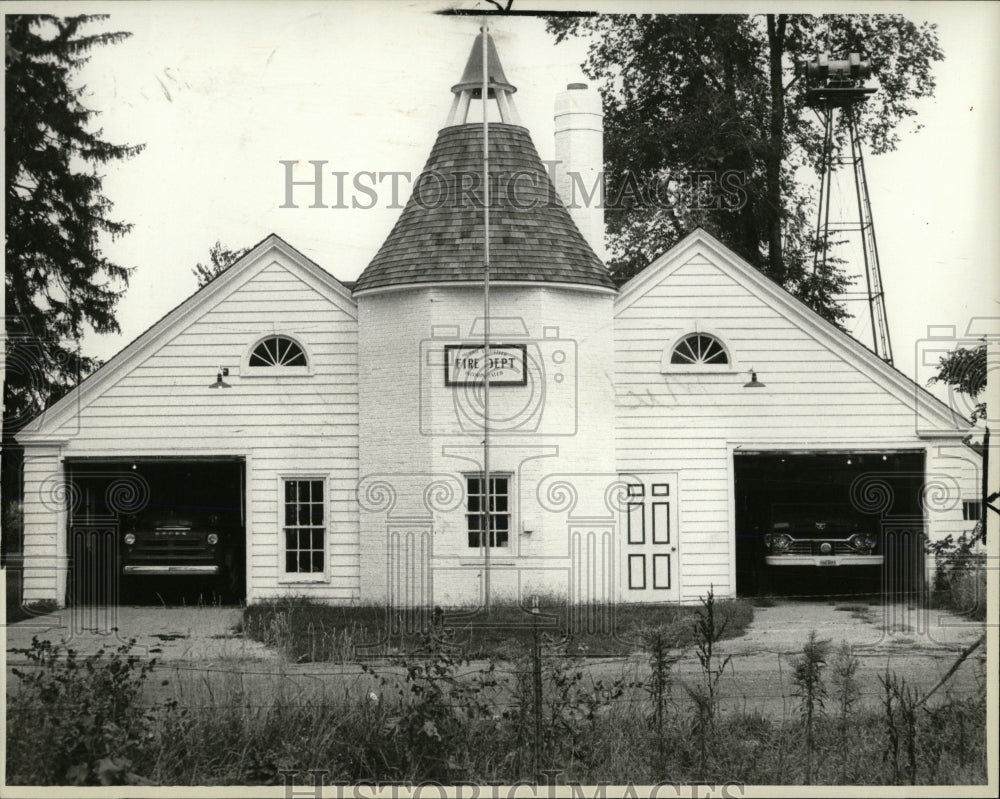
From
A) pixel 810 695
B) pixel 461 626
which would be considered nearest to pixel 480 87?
pixel 461 626

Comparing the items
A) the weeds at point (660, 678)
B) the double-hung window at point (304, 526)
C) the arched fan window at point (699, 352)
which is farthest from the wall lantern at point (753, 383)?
the double-hung window at point (304, 526)

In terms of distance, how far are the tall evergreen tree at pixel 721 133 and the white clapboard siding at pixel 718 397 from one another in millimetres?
405

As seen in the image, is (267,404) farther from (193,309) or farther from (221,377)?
(193,309)

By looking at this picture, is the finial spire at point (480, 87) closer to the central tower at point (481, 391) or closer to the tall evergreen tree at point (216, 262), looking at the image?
the central tower at point (481, 391)

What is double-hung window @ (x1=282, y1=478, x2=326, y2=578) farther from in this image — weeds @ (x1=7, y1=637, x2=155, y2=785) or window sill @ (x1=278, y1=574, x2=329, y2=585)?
weeds @ (x1=7, y1=637, x2=155, y2=785)

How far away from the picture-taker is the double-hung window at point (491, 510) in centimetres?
1133

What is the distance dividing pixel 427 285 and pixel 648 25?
302 cm

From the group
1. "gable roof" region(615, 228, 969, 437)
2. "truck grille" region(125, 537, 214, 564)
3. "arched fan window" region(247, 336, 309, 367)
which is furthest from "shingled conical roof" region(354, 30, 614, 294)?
"truck grille" region(125, 537, 214, 564)

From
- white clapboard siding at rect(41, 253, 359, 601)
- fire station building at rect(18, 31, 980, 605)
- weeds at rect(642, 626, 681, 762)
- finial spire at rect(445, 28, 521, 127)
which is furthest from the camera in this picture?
white clapboard siding at rect(41, 253, 359, 601)

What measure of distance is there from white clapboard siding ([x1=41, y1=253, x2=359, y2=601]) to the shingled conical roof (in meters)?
0.70

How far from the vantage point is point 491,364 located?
37.1ft

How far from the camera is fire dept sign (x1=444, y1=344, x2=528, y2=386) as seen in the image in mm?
11250

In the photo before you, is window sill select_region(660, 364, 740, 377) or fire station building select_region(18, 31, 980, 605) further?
window sill select_region(660, 364, 740, 377)

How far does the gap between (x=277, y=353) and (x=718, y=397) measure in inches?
163
